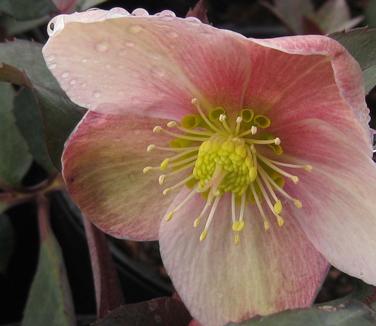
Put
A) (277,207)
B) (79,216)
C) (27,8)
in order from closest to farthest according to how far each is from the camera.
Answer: (277,207)
(27,8)
(79,216)

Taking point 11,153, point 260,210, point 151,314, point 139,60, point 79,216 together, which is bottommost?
point 79,216

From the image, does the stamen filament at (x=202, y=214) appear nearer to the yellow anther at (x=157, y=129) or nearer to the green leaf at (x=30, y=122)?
the yellow anther at (x=157, y=129)

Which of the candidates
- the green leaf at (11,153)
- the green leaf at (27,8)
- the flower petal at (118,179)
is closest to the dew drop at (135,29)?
the flower petal at (118,179)

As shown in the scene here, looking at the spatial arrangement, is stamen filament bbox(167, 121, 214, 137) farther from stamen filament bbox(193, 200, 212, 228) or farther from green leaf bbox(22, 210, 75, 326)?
green leaf bbox(22, 210, 75, 326)

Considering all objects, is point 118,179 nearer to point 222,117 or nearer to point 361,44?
point 222,117

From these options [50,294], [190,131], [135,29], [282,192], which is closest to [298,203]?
[282,192]

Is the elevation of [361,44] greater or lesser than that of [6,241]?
greater

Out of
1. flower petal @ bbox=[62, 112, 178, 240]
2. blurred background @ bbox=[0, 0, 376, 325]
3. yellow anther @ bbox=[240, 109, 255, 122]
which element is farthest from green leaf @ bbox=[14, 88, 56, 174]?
yellow anther @ bbox=[240, 109, 255, 122]
